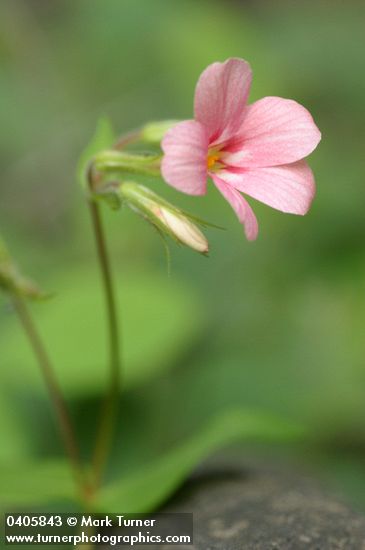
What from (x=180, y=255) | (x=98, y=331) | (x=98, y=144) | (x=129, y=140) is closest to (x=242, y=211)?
(x=129, y=140)

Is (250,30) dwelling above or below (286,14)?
below

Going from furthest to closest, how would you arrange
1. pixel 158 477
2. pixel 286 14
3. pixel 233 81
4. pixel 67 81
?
pixel 286 14 → pixel 67 81 → pixel 158 477 → pixel 233 81

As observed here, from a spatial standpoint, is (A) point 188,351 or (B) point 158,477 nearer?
(B) point 158,477

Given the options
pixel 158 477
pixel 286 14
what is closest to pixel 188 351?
pixel 158 477

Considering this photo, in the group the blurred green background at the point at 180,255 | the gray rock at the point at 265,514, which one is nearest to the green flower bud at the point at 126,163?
the blurred green background at the point at 180,255

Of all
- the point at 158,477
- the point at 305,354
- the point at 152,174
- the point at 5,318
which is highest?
the point at 5,318

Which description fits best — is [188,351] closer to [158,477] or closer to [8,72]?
[158,477]

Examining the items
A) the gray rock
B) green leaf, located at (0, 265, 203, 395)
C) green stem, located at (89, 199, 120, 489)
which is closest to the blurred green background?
green leaf, located at (0, 265, 203, 395)

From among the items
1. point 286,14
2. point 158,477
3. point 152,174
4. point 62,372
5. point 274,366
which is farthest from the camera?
point 286,14
